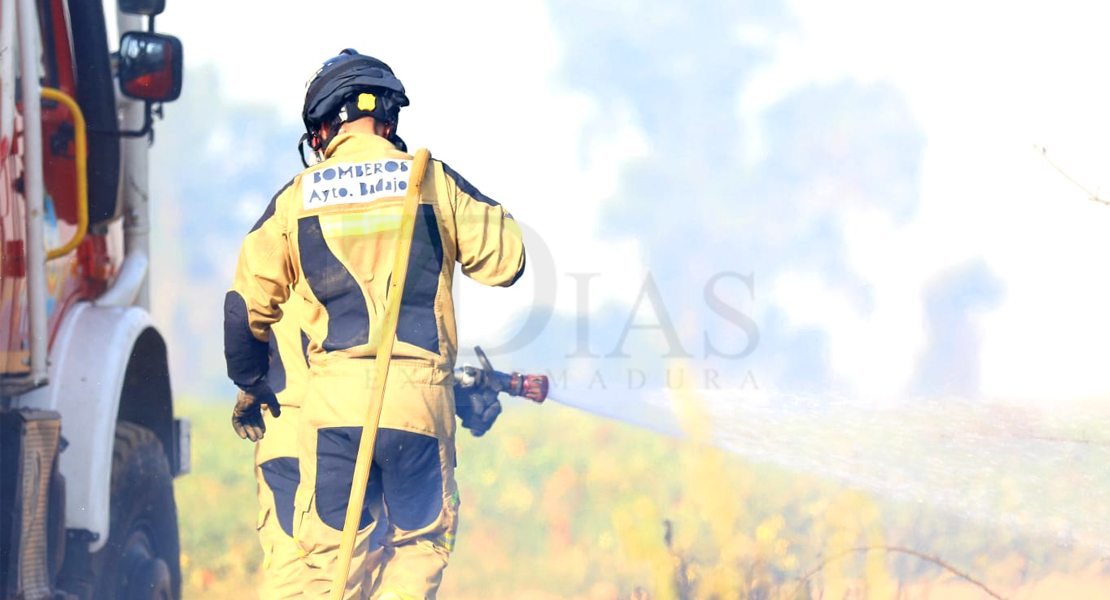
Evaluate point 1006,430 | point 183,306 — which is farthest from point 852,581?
point 183,306

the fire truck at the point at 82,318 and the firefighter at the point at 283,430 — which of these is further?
the firefighter at the point at 283,430

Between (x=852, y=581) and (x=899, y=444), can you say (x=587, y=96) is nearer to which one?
(x=899, y=444)

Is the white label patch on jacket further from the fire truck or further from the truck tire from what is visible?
the truck tire

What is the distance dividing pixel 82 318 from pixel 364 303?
1.14 m

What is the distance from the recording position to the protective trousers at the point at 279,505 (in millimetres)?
3098

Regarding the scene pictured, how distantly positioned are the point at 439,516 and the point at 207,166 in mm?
2430

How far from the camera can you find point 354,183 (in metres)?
2.87

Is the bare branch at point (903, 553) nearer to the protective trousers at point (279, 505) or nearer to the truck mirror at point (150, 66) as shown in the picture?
the protective trousers at point (279, 505)

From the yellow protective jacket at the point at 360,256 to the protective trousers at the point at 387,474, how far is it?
0.07m

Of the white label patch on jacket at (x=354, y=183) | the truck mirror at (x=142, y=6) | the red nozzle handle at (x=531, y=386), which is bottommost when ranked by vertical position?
the red nozzle handle at (x=531, y=386)

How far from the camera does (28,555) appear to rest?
117 inches

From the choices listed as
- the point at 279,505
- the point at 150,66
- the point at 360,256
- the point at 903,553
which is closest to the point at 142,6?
the point at 150,66

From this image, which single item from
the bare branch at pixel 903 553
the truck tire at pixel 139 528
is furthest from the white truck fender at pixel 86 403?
the bare branch at pixel 903 553

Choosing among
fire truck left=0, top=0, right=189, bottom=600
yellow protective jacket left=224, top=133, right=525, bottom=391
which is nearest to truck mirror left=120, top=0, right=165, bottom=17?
fire truck left=0, top=0, right=189, bottom=600
